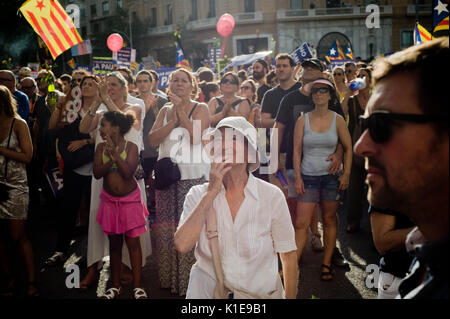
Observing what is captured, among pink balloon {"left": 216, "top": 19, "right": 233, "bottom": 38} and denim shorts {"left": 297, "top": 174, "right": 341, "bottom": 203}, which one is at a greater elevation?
pink balloon {"left": 216, "top": 19, "right": 233, "bottom": 38}

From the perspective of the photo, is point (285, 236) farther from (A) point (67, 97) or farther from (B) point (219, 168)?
(A) point (67, 97)

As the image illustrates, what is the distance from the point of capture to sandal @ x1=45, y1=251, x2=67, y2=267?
4.98m

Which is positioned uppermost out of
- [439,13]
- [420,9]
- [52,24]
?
[420,9]

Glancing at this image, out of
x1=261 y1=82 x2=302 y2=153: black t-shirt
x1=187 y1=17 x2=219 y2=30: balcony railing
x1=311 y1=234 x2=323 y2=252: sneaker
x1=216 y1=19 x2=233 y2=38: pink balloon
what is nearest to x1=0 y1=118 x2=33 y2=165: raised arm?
x1=261 y1=82 x2=302 y2=153: black t-shirt

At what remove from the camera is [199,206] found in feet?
7.62

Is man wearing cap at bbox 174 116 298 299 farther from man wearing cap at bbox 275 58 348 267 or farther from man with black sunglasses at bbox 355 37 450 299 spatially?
man wearing cap at bbox 275 58 348 267

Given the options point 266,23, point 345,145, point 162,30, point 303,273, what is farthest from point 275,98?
point 162,30

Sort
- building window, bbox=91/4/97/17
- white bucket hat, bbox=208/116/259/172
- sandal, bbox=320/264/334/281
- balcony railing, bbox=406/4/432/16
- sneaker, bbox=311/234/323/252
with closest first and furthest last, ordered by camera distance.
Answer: white bucket hat, bbox=208/116/259/172 → sandal, bbox=320/264/334/281 → sneaker, bbox=311/234/323/252 → balcony railing, bbox=406/4/432/16 → building window, bbox=91/4/97/17

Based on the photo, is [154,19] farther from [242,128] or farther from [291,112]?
[242,128]

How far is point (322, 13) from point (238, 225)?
40.3 meters

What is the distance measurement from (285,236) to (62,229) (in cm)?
357

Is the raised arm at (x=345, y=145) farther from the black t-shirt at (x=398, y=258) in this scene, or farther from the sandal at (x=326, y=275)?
the black t-shirt at (x=398, y=258)

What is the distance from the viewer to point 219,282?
222 centimetres
